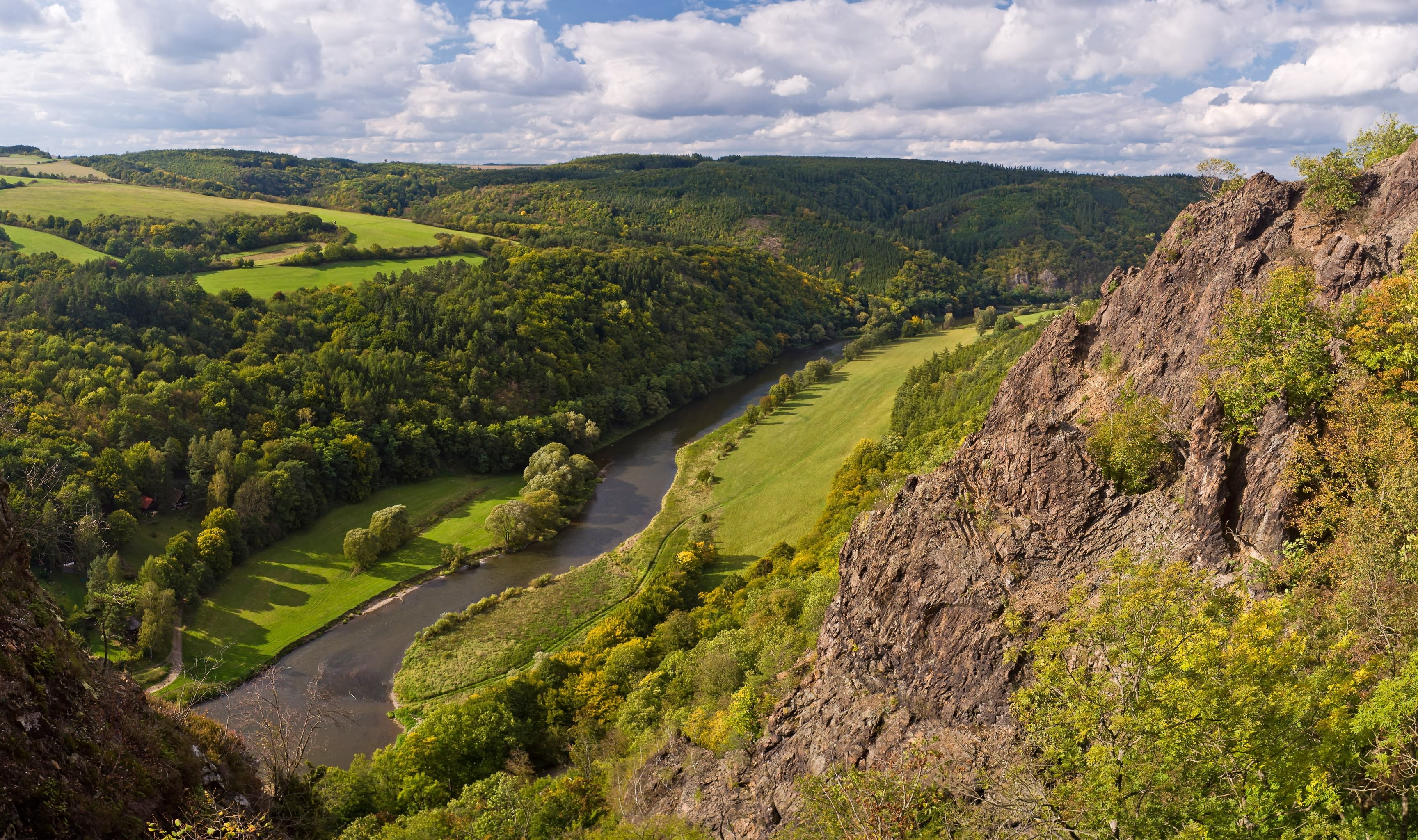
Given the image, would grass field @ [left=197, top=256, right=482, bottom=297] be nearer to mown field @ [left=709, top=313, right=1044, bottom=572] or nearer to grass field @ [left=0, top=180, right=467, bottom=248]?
grass field @ [left=0, top=180, right=467, bottom=248]

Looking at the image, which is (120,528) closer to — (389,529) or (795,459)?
(389,529)

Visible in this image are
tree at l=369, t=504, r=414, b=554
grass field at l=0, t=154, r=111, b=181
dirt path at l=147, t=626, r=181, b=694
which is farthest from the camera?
grass field at l=0, t=154, r=111, b=181

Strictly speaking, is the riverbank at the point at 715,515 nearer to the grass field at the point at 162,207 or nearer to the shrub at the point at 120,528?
the shrub at the point at 120,528

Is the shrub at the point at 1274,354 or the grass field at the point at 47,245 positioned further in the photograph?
the grass field at the point at 47,245

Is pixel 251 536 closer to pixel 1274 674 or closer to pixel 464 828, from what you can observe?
pixel 464 828

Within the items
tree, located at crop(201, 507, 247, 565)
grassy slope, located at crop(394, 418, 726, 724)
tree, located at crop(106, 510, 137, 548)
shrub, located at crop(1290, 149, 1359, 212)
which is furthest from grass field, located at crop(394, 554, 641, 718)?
shrub, located at crop(1290, 149, 1359, 212)

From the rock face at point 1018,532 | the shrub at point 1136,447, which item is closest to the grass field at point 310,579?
the rock face at point 1018,532
